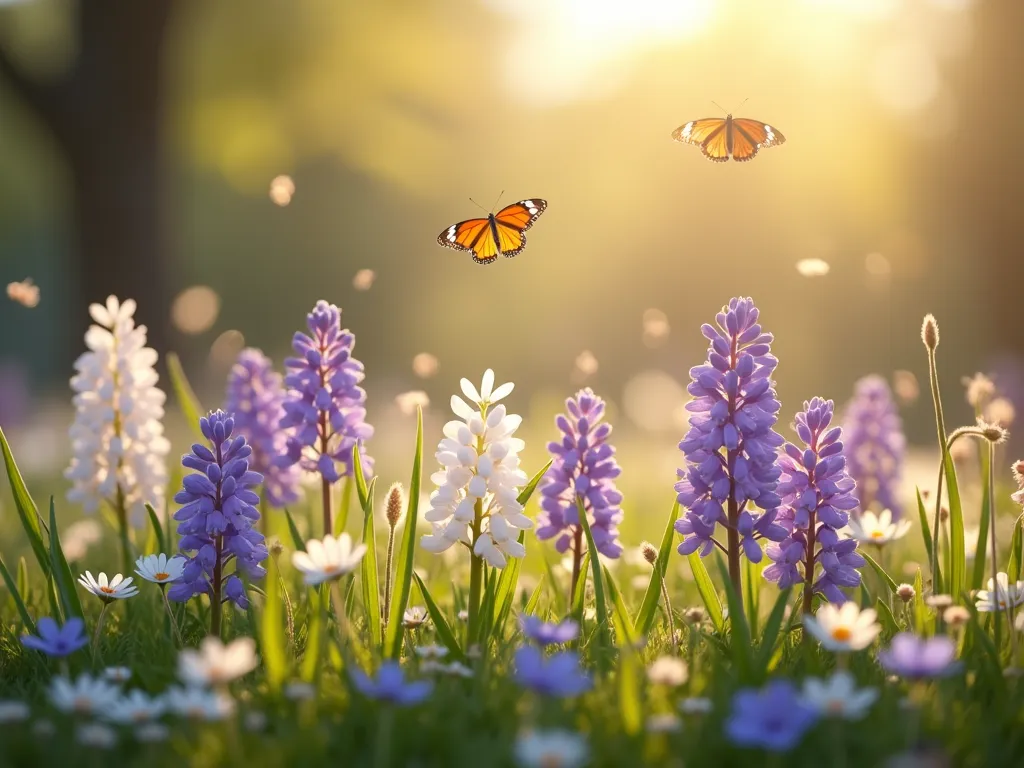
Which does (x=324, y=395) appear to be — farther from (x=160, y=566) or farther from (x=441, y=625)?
(x=441, y=625)

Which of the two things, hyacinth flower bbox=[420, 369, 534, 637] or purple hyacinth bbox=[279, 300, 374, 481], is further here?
purple hyacinth bbox=[279, 300, 374, 481]

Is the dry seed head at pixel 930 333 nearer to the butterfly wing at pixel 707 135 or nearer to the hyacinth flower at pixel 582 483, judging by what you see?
the hyacinth flower at pixel 582 483

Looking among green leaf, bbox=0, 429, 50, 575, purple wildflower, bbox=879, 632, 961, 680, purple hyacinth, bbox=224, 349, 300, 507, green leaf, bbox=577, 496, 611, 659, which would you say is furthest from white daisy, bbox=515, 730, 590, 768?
purple hyacinth, bbox=224, 349, 300, 507

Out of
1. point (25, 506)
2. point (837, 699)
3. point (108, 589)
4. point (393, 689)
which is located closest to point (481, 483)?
point (393, 689)

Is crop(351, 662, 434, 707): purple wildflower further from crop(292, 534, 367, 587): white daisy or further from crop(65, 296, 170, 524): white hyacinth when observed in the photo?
crop(65, 296, 170, 524): white hyacinth

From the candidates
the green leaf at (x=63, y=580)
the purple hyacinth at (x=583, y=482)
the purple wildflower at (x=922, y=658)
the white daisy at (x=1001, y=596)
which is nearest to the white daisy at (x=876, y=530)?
the white daisy at (x=1001, y=596)

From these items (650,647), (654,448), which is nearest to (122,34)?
(654,448)
